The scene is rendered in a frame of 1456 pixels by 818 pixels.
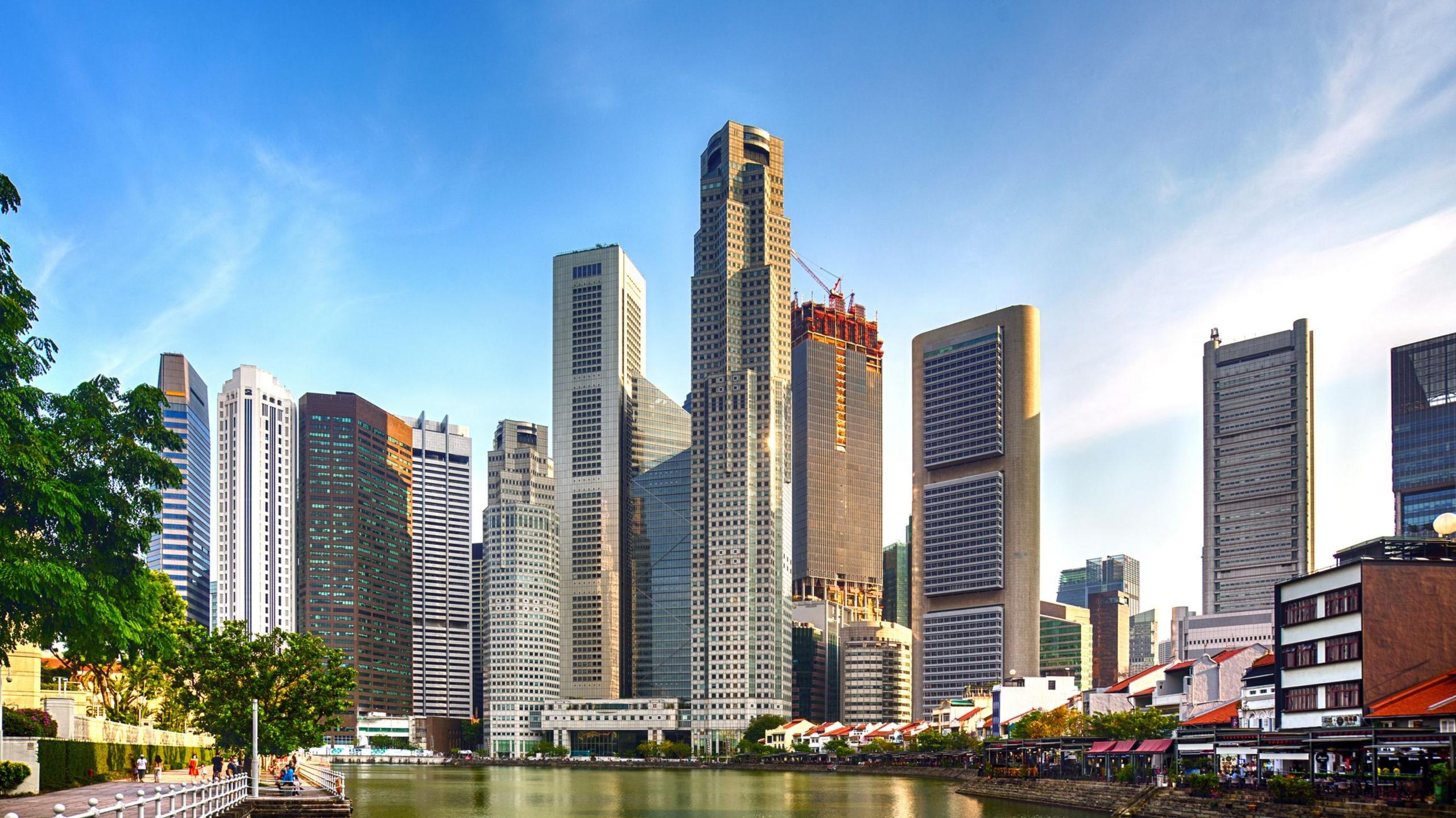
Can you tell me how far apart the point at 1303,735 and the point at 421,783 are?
338 ft

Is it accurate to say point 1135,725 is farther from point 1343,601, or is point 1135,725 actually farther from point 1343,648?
point 1343,601

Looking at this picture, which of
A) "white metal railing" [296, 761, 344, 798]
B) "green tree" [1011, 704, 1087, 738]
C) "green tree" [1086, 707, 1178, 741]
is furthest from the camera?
"green tree" [1011, 704, 1087, 738]

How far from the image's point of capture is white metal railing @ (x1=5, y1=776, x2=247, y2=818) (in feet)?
106

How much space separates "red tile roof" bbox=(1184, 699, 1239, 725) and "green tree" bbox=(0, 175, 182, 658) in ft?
222

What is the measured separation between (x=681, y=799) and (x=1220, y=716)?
44.7 m

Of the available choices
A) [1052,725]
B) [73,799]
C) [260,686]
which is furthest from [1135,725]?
[73,799]

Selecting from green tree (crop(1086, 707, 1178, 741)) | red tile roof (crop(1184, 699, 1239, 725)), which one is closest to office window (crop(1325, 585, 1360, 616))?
red tile roof (crop(1184, 699, 1239, 725))

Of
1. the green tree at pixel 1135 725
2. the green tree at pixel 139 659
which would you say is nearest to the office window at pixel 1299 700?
the green tree at pixel 1135 725

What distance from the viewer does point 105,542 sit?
4316 cm

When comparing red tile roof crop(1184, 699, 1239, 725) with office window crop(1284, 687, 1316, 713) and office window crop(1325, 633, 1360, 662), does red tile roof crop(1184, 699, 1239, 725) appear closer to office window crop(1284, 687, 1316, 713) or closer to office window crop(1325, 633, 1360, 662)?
office window crop(1284, 687, 1316, 713)

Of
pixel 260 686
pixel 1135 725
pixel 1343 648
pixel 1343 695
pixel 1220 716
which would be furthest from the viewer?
pixel 1135 725

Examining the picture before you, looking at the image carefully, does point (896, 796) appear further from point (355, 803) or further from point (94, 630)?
point (94, 630)

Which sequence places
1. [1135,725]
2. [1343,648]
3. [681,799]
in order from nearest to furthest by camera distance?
1. [1343,648]
2. [1135,725]
3. [681,799]

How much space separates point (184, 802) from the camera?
38.1 metres
